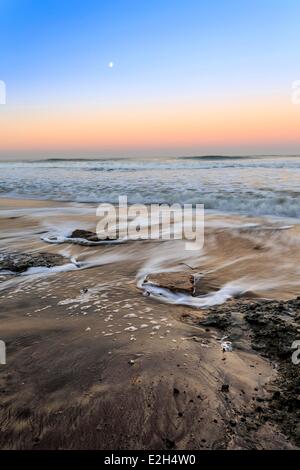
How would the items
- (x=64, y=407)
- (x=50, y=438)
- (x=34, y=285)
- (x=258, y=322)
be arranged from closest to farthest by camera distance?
1. (x=50, y=438)
2. (x=64, y=407)
3. (x=258, y=322)
4. (x=34, y=285)

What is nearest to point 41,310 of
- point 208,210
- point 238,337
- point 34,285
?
point 34,285

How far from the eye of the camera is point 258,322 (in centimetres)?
280

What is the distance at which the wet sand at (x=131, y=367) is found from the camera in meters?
1.71

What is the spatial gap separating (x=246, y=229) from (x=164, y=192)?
18.9 feet

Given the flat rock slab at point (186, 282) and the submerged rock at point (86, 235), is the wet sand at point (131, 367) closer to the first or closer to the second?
the flat rock slab at point (186, 282)

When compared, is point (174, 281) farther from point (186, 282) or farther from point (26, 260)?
point (26, 260)

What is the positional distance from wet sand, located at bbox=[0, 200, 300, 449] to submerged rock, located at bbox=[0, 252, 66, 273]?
15.3 inches

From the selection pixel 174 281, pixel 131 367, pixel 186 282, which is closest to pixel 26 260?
pixel 174 281

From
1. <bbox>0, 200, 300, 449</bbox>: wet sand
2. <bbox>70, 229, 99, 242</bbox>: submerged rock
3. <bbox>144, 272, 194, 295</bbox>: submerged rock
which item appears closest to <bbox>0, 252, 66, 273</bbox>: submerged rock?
<bbox>0, 200, 300, 449</bbox>: wet sand

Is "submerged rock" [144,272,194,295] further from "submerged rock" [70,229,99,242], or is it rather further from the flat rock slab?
"submerged rock" [70,229,99,242]

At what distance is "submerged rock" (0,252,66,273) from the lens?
434 centimetres

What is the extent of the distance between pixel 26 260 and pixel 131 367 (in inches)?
113
